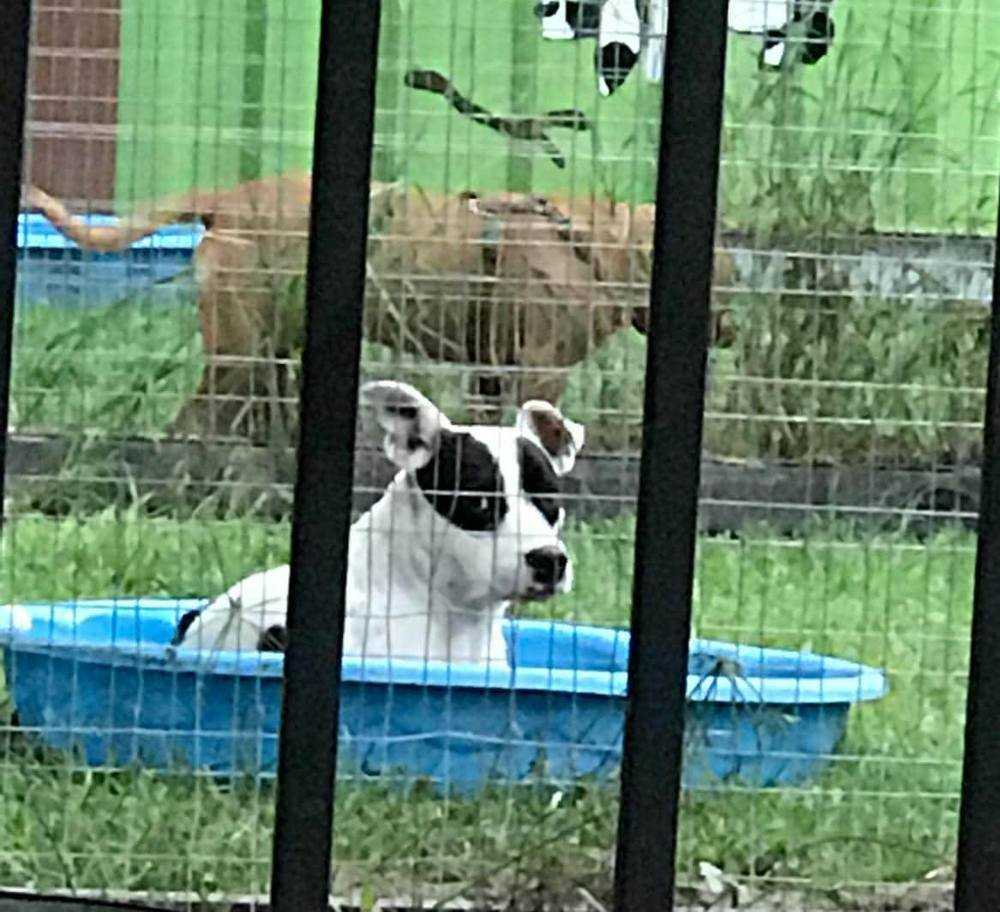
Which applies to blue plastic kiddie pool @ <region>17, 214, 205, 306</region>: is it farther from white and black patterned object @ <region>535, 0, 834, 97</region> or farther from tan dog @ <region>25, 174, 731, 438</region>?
white and black patterned object @ <region>535, 0, 834, 97</region>

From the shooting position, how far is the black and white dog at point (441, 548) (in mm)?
1180

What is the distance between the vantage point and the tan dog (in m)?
1.13

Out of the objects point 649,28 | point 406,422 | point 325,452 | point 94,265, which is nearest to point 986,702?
point 325,452

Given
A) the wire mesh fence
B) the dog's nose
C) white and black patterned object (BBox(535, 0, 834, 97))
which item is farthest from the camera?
the dog's nose

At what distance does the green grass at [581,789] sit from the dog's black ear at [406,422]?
87 mm

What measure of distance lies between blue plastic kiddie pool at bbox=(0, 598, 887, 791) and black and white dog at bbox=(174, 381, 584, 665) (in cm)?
2

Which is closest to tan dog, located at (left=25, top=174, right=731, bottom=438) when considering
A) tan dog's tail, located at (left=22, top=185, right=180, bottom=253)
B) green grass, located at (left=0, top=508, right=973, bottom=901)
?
tan dog's tail, located at (left=22, top=185, right=180, bottom=253)

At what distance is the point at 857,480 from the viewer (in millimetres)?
1179

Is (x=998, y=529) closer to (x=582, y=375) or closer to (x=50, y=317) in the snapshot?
(x=582, y=375)

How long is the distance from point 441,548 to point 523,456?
0.09 meters

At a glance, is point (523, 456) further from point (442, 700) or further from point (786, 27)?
point (786, 27)

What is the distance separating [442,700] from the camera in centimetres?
123

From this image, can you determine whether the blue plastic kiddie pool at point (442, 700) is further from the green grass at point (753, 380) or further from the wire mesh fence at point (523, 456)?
the green grass at point (753, 380)

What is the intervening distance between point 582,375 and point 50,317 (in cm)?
31
